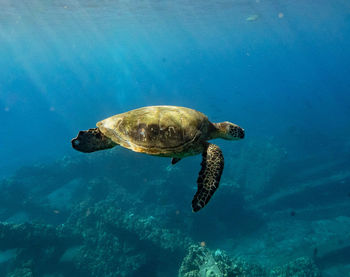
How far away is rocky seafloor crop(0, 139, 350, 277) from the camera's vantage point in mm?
9727

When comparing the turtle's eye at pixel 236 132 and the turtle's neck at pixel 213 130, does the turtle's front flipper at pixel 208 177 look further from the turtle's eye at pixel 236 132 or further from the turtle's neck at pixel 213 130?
the turtle's eye at pixel 236 132

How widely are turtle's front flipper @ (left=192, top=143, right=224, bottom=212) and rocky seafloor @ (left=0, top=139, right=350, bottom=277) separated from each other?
15.6ft

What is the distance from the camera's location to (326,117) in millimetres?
39719

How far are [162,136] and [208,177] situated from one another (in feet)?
3.27

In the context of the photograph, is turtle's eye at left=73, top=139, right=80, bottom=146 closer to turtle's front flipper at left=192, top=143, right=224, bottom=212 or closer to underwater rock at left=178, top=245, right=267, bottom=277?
turtle's front flipper at left=192, top=143, right=224, bottom=212

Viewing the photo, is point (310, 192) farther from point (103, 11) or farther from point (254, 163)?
point (103, 11)

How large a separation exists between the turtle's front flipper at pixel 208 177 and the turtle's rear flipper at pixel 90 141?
6.20ft

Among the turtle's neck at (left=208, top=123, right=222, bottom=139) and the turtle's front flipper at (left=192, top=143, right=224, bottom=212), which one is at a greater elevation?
the turtle's front flipper at (left=192, top=143, right=224, bottom=212)

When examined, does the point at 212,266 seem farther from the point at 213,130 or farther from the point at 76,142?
the point at 76,142

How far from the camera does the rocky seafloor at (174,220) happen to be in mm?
9727

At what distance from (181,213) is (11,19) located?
30834 millimetres

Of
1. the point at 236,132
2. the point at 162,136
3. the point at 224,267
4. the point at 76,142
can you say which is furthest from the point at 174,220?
the point at 162,136

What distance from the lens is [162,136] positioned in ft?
12.4

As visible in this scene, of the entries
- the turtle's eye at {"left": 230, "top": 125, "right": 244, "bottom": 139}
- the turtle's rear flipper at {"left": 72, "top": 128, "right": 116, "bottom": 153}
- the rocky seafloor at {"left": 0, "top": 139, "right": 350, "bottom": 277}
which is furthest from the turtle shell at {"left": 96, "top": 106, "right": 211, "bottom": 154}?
the rocky seafloor at {"left": 0, "top": 139, "right": 350, "bottom": 277}
